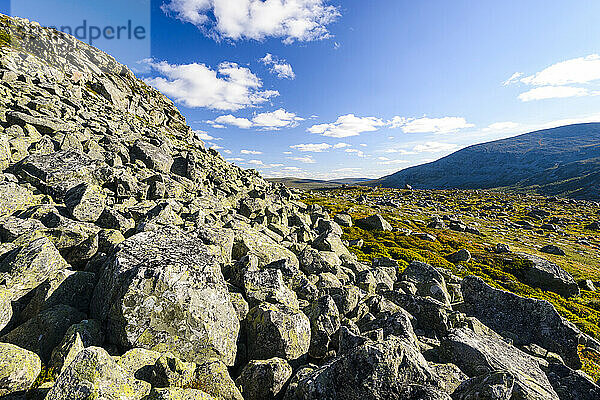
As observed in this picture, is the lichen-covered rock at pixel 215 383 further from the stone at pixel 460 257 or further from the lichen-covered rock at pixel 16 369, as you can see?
the stone at pixel 460 257

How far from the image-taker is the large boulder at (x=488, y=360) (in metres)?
12.1

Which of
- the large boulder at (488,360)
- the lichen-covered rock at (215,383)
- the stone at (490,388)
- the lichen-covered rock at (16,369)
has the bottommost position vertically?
the large boulder at (488,360)

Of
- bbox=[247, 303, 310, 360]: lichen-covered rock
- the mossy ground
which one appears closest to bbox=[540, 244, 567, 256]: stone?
the mossy ground

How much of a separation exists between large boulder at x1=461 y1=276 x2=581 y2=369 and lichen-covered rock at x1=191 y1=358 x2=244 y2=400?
2118 centimetres

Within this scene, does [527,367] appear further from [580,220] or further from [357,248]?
[580,220]

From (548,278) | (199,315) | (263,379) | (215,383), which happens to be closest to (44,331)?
(199,315)

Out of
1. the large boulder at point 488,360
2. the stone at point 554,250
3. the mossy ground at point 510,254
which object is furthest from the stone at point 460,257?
the large boulder at point 488,360

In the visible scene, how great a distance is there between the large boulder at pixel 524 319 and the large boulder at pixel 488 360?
5.61 m

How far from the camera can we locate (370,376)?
7980 mm

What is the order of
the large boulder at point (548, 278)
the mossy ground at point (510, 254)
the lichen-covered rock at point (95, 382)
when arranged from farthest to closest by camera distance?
the large boulder at point (548, 278) → the mossy ground at point (510, 254) → the lichen-covered rock at point (95, 382)

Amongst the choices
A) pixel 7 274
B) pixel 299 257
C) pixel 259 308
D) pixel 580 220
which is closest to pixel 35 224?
pixel 7 274

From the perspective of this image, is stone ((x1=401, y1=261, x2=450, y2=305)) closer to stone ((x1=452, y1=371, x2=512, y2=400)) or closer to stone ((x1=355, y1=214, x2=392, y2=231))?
stone ((x1=452, y1=371, x2=512, y2=400))

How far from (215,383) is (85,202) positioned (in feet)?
45.7

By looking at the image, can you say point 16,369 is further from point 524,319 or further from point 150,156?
point 524,319
